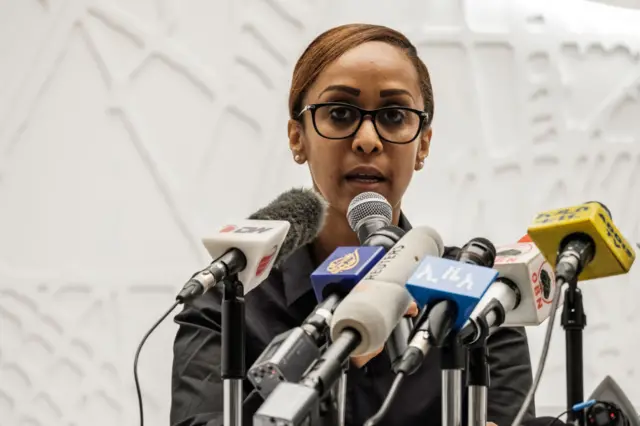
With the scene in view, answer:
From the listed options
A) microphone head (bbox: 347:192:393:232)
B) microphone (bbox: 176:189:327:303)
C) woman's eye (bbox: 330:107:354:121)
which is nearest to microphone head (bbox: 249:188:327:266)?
microphone (bbox: 176:189:327:303)

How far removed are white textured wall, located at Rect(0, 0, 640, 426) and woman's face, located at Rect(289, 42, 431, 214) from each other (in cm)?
159

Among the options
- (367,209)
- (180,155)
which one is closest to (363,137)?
(367,209)

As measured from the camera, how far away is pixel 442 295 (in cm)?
97

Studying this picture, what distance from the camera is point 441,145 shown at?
3.51 metres

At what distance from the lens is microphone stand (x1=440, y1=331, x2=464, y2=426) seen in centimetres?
103

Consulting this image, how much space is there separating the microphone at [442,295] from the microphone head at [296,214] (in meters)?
0.42

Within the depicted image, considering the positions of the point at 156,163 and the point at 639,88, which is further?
the point at 639,88

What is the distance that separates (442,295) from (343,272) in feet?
0.39

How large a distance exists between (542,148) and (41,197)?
1.95 m

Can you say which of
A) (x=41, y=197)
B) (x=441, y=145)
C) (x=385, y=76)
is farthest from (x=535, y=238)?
(x=41, y=197)

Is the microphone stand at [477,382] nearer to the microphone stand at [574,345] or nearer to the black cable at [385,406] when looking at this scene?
the microphone stand at [574,345]

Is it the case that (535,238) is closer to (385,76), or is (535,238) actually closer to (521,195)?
(385,76)

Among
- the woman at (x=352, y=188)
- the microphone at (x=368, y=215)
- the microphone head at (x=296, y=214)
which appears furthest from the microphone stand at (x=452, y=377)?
the woman at (x=352, y=188)

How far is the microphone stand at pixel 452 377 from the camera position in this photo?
40.6 inches
